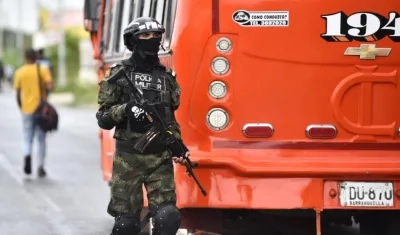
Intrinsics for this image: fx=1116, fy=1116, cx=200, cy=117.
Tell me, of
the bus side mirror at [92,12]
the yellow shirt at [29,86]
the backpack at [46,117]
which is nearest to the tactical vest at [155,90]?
the bus side mirror at [92,12]

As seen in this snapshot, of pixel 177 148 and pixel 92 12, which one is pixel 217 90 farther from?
pixel 92 12

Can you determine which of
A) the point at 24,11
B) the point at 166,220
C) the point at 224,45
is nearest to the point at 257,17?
the point at 224,45

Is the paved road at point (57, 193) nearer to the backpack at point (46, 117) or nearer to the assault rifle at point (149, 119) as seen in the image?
the backpack at point (46, 117)

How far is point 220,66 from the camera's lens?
7.98m

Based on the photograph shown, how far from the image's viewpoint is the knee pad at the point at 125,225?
24.1 feet

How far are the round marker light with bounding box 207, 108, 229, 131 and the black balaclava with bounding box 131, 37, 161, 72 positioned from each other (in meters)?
0.82

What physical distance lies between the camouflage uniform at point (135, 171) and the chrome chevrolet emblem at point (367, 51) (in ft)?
4.58

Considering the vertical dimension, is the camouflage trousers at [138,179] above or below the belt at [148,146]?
below

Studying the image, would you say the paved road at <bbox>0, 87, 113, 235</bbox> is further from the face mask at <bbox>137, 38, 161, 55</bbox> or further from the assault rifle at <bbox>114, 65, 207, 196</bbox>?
the face mask at <bbox>137, 38, 161, 55</bbox>

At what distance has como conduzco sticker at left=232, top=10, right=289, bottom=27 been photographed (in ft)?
26.2

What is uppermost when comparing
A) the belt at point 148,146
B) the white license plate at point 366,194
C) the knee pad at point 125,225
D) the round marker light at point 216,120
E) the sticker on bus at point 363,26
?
the sticker on bus at point 363,26

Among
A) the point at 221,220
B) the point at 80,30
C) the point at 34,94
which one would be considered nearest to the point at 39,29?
the point at 80,30

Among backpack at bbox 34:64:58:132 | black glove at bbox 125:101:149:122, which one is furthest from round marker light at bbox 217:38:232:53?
backpack at bbox 34:64:58:132

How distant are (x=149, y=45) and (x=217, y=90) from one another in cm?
94
